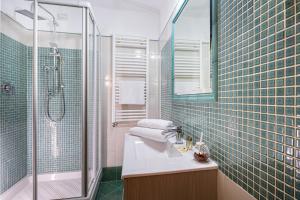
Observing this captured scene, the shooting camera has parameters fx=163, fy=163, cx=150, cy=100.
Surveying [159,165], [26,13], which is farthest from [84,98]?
[26,13]

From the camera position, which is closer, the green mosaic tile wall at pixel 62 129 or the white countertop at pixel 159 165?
the white countertop at pixel 159 165

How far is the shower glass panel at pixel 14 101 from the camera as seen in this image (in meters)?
1.75

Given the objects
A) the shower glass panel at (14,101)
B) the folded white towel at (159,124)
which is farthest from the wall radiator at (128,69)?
the shower glass panel at (14,101)

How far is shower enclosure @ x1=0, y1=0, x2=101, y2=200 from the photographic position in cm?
169

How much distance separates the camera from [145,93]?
2.29 meters

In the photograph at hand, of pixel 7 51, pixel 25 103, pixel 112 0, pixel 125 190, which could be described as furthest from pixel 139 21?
pixel 125 190

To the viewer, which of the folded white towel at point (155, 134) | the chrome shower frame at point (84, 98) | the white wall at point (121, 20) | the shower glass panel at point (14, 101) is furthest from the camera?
the white wall at point (121, 20)

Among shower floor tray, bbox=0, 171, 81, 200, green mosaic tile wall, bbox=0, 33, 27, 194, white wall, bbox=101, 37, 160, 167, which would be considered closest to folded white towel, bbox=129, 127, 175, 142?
white wall, bbox=101, 37, 160, 167

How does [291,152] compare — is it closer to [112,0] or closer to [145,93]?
[145,93]

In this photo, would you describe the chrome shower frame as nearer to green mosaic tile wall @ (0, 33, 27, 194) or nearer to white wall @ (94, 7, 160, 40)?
green mosaic tile wall @ (0, 33, 27, 194)

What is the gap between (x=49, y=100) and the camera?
6.95 ft

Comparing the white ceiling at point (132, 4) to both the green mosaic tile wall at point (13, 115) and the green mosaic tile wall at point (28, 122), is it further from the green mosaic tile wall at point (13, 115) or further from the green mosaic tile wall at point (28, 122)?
the green mosaic tile wall at point (13, 115)

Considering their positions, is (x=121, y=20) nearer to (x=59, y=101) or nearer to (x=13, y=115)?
(x=59, y=101)

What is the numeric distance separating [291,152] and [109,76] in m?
2.05
